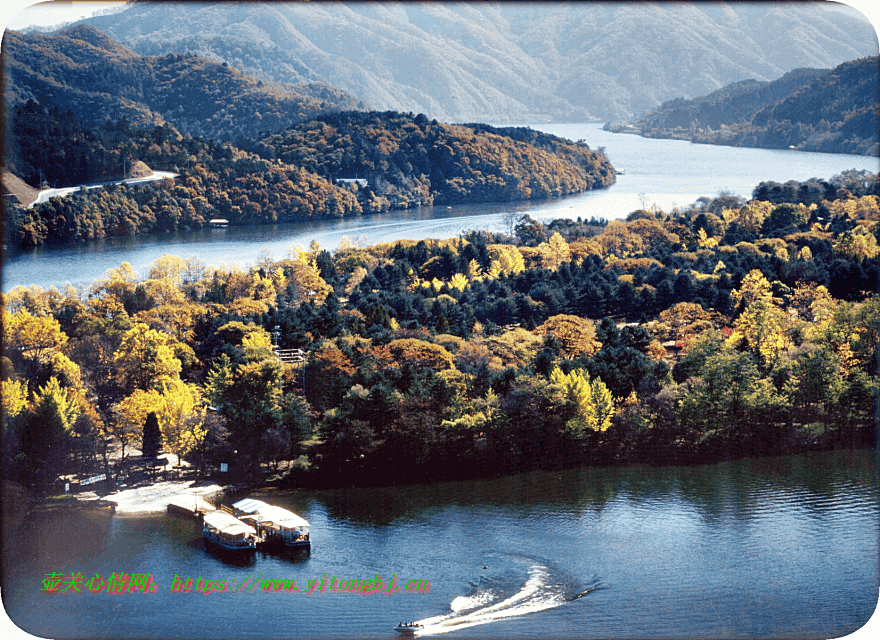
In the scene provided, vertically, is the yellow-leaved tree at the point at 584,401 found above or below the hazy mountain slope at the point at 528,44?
below

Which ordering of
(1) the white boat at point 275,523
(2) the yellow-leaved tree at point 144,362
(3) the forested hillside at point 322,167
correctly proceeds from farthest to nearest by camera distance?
(3) the forested hillside at point 322,167, (2) the yellow-leaved tree at point 144,362, (1) the white boat at point 275,523

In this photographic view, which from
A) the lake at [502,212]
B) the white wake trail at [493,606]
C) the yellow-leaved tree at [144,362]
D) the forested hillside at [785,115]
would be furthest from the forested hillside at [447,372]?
the white wake trail at [493,606]

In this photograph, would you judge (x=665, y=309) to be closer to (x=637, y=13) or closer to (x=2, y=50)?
(x=637, y=13)

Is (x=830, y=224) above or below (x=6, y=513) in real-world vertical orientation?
above

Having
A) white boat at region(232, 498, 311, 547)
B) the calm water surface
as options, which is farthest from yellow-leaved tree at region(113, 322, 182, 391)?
white boat at region(232, 498, 311, 547)

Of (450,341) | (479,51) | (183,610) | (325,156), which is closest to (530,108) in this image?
(479,51)

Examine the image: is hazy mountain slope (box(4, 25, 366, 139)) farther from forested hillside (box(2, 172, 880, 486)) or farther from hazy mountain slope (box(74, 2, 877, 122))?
forested hillside (box(2, 172, 880, 486))

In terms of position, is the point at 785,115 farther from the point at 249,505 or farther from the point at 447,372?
the point at 249,505

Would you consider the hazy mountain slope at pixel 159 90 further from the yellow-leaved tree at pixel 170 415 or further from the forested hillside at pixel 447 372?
the yellow-leaved tree at pixel 170 415
